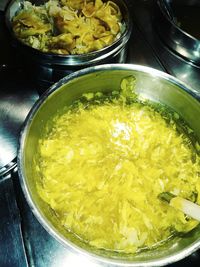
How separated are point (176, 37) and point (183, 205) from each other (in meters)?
1.58

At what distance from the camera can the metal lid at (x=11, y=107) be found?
1.93 metres

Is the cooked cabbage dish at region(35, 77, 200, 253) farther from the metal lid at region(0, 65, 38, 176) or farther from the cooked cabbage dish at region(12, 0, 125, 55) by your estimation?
the cooked cabbage dish at region(12, 0, 125, 55)

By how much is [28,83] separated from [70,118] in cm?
52

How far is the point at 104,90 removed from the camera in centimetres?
202

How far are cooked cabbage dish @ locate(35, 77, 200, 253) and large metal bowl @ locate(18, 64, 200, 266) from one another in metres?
0.06

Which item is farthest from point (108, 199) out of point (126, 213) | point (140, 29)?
point (140, 29)

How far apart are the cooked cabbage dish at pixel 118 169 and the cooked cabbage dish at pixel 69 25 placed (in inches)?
19.3

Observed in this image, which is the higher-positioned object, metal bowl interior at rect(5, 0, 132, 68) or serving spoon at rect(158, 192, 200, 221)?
metal bowl interior at rect(5, 0, 132, 68)

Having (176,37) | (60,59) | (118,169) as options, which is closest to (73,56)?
(60,59)

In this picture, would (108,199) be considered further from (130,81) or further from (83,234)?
(130,81)

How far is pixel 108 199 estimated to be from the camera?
1628 mm

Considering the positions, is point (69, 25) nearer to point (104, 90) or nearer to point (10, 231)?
point (104, 90)

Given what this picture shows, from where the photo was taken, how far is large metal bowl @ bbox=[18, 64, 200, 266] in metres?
1.36

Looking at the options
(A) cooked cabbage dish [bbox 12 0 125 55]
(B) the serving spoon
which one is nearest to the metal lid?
(A) cooked cabbage dish [bbox 12 0 125 55]
